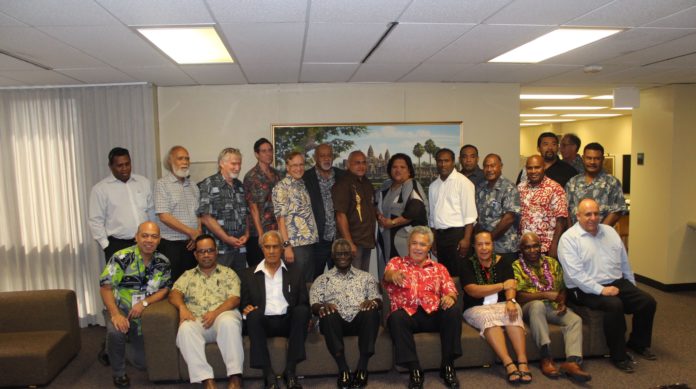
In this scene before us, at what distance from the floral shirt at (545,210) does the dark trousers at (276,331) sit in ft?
7.70

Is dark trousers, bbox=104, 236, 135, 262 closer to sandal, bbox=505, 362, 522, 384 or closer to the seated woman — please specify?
the seated woman

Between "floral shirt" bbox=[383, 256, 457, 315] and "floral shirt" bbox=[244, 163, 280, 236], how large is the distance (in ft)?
4.23

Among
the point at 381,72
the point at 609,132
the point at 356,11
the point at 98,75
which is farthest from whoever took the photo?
the point at 609,132

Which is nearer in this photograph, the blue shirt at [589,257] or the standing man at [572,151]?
the blue shirt at [589,257]

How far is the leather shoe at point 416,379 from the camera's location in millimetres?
3781

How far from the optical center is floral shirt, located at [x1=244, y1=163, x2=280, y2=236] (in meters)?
4.71

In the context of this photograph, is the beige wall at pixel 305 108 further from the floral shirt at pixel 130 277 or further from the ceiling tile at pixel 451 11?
the ceiling tile at pixel 451 11

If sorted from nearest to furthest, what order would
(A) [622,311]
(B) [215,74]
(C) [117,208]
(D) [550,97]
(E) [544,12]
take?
(E) [544,12] < (A) [622,311] < (C) [117,208] < (B) [215,74] < (D) [550,97]

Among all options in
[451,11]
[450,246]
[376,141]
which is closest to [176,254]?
[450,246]

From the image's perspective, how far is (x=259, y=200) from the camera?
186 inches

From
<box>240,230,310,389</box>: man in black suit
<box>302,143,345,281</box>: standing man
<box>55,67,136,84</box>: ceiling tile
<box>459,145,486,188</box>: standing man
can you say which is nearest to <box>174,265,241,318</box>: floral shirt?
<box>240,230,310,389</box>: man in black suit

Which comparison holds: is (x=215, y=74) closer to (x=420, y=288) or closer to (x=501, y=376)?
(x=420, y=288)

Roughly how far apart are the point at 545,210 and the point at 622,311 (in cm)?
110

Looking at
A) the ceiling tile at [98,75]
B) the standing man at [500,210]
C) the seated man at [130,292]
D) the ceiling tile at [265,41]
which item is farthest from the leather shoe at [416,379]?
the ceiling tile at [98,75]
